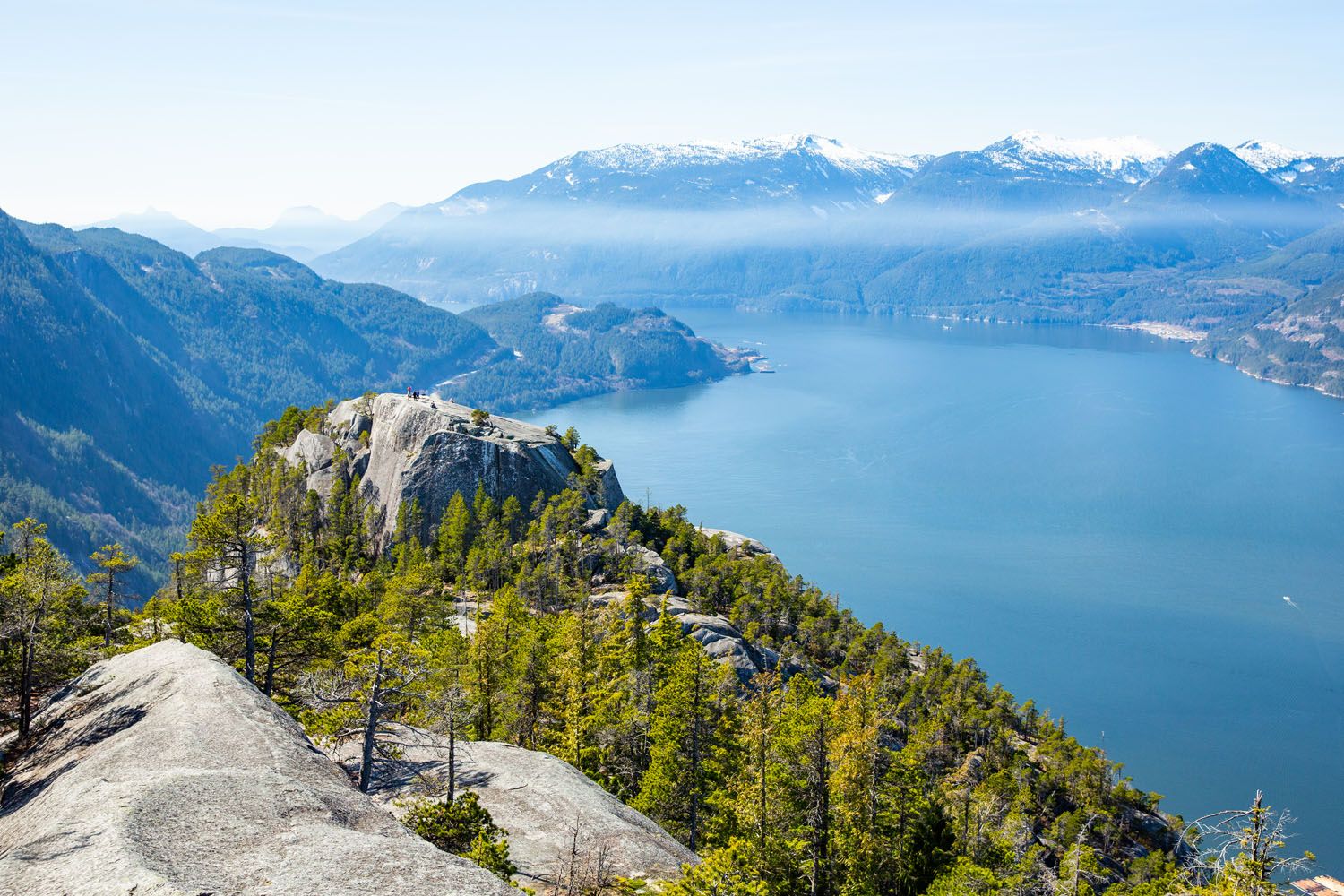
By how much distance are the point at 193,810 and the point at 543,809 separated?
43.0 ft

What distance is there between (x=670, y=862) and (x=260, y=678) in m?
Result: 22.9

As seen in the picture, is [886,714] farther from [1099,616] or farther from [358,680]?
[1099,616]

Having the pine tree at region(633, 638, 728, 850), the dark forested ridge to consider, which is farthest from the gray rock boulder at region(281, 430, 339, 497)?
the pine tree at region(633, 638, 728, 850)

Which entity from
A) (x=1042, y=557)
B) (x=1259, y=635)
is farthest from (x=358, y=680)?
(x=1042, y=557)

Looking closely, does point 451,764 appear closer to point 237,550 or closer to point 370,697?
point 370,697

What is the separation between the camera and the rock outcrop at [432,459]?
291 ft

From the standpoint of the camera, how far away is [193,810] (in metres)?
21.7

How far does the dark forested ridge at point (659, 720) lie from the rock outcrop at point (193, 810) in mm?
1700

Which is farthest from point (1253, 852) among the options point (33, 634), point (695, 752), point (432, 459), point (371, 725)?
point (432, 459)

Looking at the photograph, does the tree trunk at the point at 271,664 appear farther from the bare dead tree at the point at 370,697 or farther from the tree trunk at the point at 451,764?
the tree trunk at the point at 451,764

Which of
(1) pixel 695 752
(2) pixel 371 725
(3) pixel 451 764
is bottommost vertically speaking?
(1) pixel 695 752

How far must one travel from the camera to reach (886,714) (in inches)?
2756

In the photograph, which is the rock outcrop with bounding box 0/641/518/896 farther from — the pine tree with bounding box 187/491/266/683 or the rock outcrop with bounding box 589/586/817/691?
the rock outcrop with bounding box 589/586/817/691

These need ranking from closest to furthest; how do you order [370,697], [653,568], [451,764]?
[370,697] → [451,764] → [653,568]
